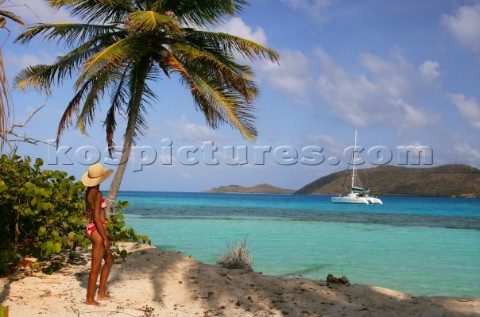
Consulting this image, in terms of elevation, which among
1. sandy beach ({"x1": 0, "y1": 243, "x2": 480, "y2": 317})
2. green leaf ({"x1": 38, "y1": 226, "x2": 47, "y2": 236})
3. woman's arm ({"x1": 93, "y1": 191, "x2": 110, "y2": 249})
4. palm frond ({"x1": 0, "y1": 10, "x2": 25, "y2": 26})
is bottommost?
sandy beach ({"x1": 0, "y1": 243, "x2": 480, "y2": 317})

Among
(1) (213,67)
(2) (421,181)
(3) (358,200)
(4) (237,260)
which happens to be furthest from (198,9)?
(2) (421,181)

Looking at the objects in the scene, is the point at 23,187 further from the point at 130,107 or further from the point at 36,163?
the point at 130,107

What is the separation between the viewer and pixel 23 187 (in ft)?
25.9

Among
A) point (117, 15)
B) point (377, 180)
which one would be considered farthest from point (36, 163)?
point (377, 180)

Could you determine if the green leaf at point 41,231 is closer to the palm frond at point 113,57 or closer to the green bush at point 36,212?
the green bush at point 36,212

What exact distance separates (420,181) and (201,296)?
108941 mm

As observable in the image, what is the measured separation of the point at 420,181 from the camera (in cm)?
10838

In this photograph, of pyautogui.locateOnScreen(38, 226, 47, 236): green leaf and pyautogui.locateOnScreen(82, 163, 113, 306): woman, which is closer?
pyautogui.locateOnScreen(82, 163, 113, 306): woman

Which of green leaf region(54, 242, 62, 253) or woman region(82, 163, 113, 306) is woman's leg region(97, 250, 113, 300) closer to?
woman region(82, 163, 113, 306)

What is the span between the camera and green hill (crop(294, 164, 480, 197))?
4126 inches

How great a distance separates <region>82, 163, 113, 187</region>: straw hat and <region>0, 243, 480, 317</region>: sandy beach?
1.54 meters

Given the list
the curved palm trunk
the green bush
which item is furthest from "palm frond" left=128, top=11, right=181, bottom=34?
the green bush

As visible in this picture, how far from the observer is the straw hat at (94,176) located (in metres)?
6.08

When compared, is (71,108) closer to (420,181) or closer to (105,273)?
(105,273)
